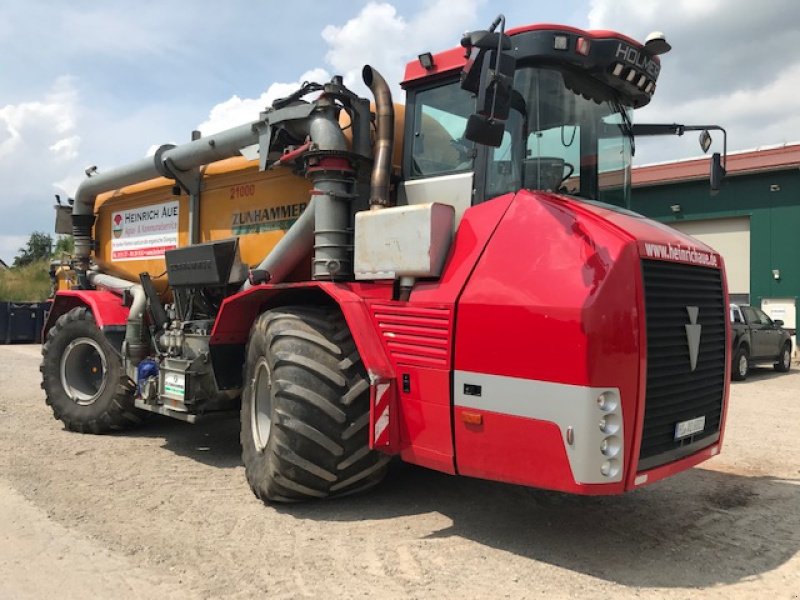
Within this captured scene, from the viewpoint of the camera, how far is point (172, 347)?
22.6 feet

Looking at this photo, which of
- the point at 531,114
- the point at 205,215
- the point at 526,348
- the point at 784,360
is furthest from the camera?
the point at 784,360

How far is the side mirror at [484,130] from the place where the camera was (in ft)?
12.0

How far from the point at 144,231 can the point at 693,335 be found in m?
6.57

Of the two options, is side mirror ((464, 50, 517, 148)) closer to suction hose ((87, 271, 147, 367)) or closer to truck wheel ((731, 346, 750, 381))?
suction hose ((87, 271, 147, 367))

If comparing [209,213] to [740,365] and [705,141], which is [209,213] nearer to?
[705,141]

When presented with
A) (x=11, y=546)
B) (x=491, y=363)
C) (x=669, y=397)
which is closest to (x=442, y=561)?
(x=491, y=363)

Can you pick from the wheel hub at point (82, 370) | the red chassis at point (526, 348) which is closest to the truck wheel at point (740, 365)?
the red chassis at point (526, 348)

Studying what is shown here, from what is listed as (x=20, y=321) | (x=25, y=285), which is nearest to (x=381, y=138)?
(x=20, y=321)

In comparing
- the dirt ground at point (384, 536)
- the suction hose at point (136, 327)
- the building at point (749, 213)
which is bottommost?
the dirt ground at point (384, 536)

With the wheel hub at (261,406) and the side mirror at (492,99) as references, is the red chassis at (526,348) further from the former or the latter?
the wheel hub at (261,406)

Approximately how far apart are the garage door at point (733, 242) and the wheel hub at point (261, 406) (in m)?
20.8

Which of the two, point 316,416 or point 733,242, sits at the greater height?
point 733,242

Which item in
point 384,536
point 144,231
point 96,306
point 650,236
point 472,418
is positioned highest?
point 144,231

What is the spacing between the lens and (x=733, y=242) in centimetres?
2289
